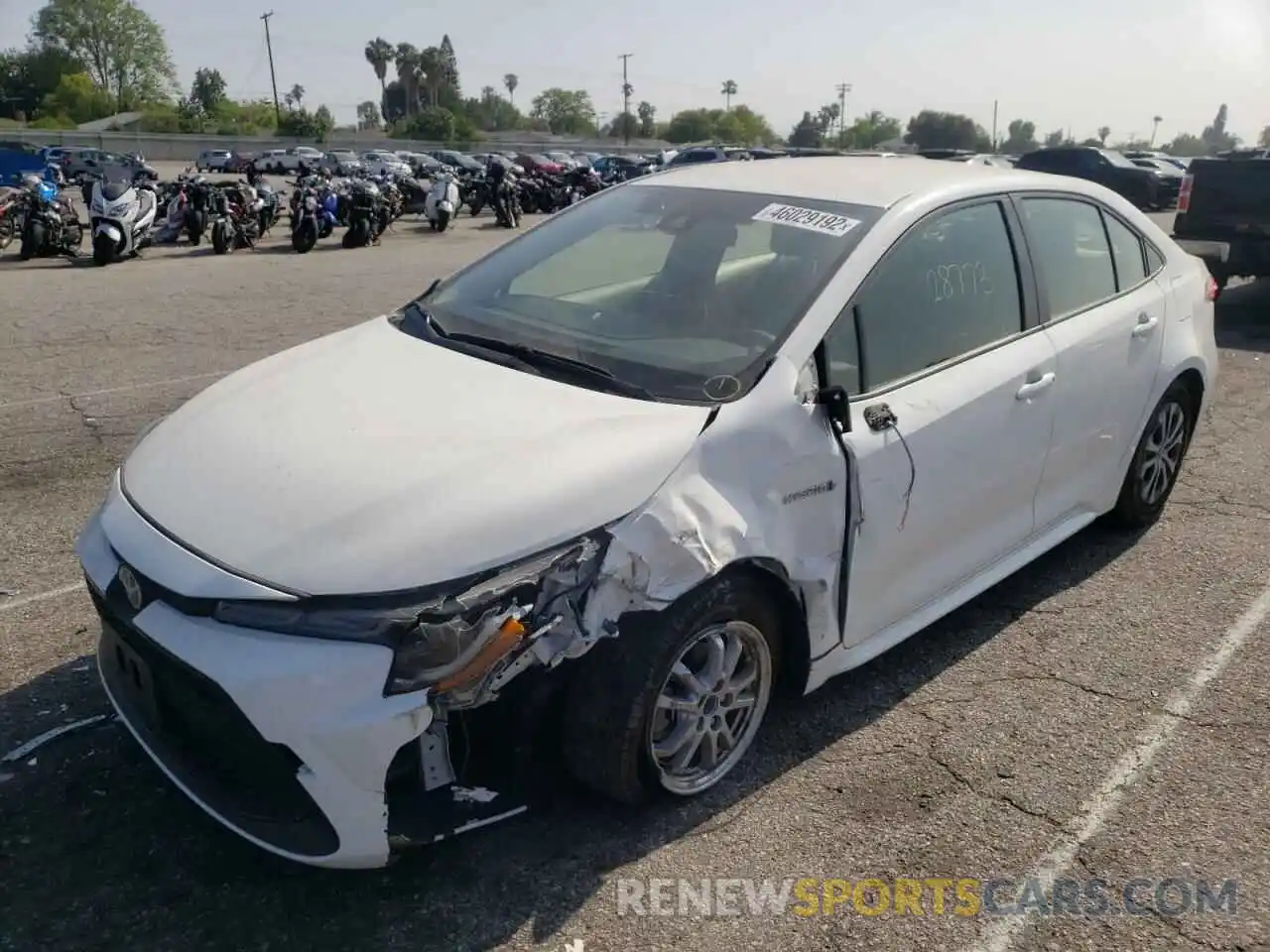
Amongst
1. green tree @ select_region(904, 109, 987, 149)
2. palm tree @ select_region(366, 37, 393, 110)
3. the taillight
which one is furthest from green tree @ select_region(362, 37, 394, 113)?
the taillight

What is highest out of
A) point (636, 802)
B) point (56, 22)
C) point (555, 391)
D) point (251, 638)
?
point (56, 22)

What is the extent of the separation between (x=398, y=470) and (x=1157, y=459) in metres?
3.72

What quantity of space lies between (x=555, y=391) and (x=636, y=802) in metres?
1.15

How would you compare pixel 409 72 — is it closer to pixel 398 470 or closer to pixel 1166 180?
pixel 1166 180

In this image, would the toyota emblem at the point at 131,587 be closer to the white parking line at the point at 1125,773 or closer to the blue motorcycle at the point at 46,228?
the white parking line at the point at 1125,773

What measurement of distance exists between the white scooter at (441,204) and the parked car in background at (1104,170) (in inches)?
563

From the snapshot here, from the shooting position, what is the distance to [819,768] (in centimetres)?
319

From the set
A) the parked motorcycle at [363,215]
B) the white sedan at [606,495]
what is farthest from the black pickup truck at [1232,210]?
the parked motorcycle at [363,215]

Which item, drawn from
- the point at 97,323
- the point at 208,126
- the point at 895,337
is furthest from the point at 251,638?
the point at 208,126

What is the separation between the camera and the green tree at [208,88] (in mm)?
103312

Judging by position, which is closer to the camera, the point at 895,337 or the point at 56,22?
the point at 895,337

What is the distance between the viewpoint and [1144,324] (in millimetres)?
Answer: 4426

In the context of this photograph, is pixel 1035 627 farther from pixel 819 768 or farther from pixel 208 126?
pixel 208 126

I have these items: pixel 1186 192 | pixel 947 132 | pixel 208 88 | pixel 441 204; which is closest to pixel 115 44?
pixel 208 88
